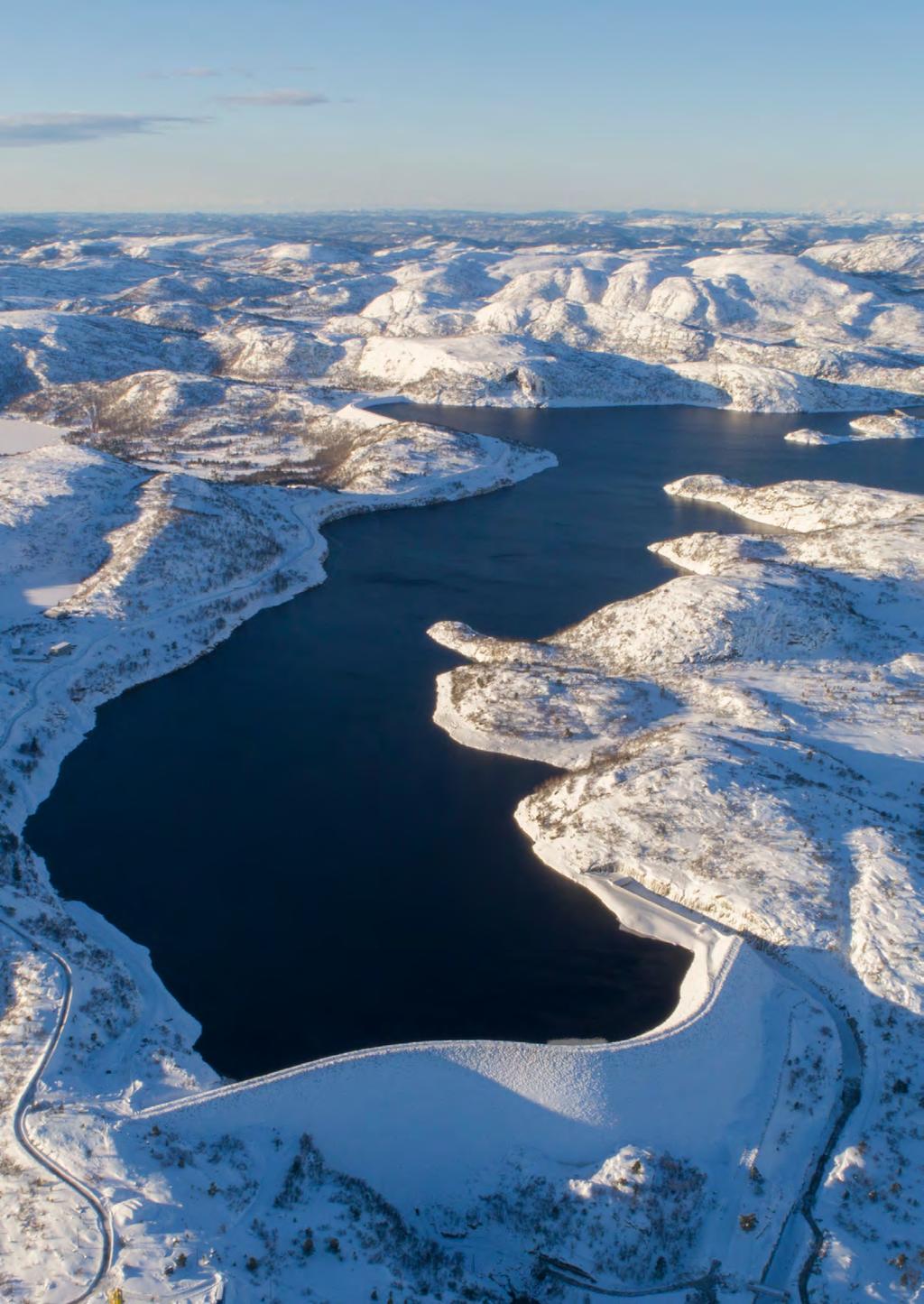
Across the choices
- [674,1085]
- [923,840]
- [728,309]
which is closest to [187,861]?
[674,1085]

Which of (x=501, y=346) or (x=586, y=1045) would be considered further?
(x=501, y=346)

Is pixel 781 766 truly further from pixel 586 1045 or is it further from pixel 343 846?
pixel 343 846

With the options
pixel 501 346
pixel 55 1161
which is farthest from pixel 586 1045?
pixel 501 346

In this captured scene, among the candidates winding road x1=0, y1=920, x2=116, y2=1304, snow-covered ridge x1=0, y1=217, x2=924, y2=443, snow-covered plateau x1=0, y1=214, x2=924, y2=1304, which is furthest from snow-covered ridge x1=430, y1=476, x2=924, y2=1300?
snow-covered ridge x1=0, y1=217, x2=924, y2=443

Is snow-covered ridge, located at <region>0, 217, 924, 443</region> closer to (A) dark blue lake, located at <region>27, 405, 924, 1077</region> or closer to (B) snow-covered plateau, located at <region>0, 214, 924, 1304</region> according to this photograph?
(B) snow-covered plateau, located at <region>0, 214, 924, 1304</region>

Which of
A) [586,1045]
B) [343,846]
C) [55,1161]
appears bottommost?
[586,1045]

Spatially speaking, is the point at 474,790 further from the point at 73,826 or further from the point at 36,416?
the point at 36,416
